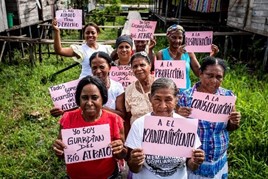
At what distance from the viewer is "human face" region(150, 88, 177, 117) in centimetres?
223

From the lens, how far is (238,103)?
5.25 meters

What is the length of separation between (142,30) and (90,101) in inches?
106

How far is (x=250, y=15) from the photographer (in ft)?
32.9

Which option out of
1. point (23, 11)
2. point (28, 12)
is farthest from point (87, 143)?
point (28, 12)

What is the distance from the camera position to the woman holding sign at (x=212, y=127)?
2.54 meters

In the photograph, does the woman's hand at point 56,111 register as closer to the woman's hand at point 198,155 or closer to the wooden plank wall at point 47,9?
the woman's hand at point 198,155

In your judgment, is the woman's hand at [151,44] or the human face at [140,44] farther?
the woman's hand at [151,44]

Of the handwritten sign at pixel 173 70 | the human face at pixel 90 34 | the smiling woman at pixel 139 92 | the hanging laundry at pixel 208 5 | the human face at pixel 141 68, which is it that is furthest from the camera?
the hanging laundry at pixel 208 5

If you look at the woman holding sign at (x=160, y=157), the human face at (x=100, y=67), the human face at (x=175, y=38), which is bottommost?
the woman holding sign at (x=160, y=157)

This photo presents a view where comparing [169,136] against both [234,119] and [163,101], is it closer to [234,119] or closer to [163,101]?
[163,101]

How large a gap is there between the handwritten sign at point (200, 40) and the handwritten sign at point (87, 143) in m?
2.55

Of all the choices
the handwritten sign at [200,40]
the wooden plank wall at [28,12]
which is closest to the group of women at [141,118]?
the handwritten sign at [200,40]

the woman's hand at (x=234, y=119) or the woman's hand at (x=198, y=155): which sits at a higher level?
the woman's hand at (x=234, y=119)

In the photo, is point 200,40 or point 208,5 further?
point 208,5
